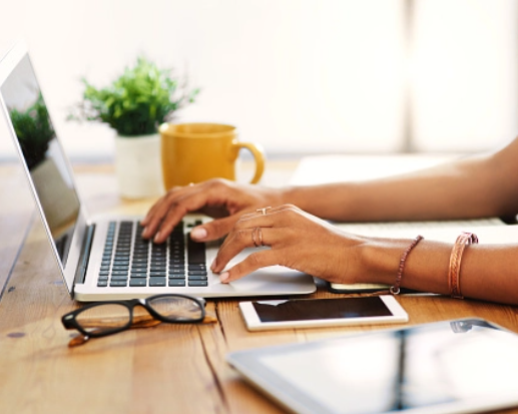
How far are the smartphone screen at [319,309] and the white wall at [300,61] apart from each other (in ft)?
4.81

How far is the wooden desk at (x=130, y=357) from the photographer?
2.41 ft

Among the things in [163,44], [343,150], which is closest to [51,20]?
[163,44]

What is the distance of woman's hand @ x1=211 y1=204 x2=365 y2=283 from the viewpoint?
3.30ft

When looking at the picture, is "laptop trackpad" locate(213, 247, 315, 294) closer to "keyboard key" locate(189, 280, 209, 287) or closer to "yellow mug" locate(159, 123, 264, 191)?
"keyboard key" locate(189, 280, 209, 287)

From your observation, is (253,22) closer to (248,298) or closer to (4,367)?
(248,298)

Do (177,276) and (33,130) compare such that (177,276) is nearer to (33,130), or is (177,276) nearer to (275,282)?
(275,282)

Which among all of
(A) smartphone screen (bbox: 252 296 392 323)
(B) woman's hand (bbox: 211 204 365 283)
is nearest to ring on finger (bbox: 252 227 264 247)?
(B) woman's hand (bbox: 211 204 365 283)

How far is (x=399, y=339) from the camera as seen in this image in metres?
0.81

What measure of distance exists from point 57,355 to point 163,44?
5.31 ft

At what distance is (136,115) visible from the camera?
1.51 metres

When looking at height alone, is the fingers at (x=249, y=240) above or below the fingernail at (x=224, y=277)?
above

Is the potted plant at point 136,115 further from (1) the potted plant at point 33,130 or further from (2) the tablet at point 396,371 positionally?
(2) the tablet at point 396,371

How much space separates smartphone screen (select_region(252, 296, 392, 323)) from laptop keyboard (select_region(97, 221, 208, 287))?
0.12 metres

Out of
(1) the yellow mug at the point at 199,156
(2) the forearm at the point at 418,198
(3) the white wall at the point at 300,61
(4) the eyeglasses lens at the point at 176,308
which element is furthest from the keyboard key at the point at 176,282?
(3) the white wall at the point at 300,61
